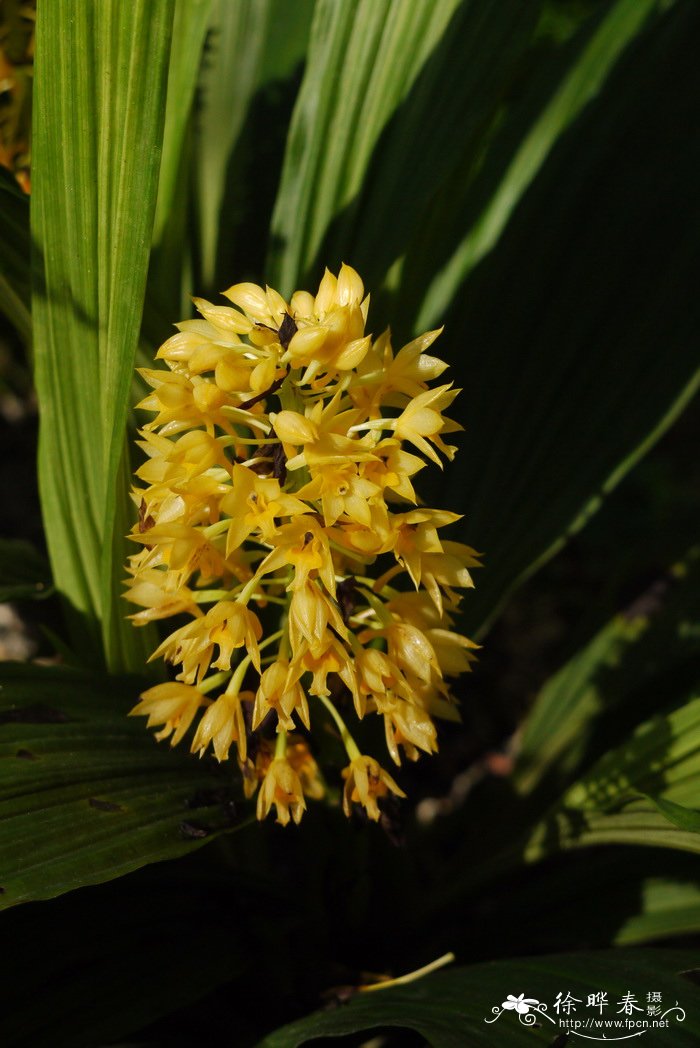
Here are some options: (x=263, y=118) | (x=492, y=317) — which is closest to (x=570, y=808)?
(x=492, y=317)

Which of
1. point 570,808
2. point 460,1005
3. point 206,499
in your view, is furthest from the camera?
point 570,808

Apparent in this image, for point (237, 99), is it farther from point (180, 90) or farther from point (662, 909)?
point (662, 909)

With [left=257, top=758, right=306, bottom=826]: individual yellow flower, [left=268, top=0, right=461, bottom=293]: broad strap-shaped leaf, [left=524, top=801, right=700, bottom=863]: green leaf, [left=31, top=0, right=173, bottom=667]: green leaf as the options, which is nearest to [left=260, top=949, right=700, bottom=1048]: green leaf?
[left=524, top=801, right=700, bottom=863]: green leaf

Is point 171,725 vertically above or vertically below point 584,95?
below

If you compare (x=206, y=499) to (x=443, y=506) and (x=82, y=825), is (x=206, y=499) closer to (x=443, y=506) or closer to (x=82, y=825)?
(x=82, y=825)

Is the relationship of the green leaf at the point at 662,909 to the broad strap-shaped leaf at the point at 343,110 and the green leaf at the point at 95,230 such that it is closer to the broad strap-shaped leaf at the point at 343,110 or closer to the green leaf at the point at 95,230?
the green leaf at the point at 95,230

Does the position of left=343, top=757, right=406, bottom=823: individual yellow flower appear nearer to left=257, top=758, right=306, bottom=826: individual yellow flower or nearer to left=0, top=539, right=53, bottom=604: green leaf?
left=257, top=758, right=306, bottom=826: individual yellow flower

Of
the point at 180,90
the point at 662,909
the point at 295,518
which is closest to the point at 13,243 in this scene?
the point at 180,90
